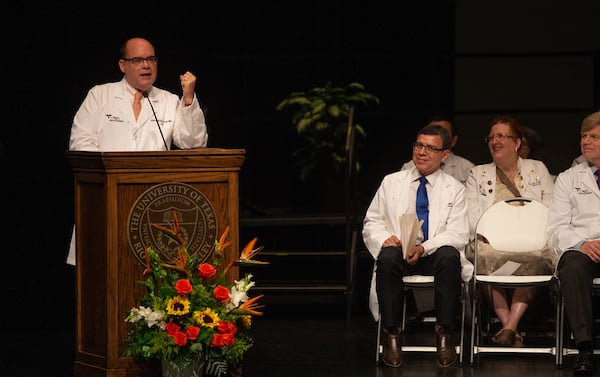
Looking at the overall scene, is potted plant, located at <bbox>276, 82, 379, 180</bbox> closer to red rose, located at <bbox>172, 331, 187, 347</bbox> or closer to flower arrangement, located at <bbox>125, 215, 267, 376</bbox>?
flower arrangement, located at <bbox>125, 215, 267, 376</bbox>

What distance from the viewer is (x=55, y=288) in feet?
27.1

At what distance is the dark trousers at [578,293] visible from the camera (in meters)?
5.91

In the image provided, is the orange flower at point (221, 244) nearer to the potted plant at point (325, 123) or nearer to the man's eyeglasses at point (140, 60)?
the man's eyeglasses at point (140, 60)

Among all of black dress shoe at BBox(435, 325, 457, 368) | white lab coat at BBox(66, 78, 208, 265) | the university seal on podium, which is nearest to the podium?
the university seal on podium

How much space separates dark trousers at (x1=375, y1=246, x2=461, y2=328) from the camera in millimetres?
6105

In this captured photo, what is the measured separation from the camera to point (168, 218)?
5.04 metres

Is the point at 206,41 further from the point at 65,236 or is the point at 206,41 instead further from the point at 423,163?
the point at 423,163

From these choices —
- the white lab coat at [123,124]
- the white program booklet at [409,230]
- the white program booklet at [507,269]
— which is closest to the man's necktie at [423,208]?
the white program booklet at [409,230]

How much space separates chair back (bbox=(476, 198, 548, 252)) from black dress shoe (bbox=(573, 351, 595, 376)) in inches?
30.4

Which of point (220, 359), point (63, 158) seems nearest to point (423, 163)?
point (220, 359)

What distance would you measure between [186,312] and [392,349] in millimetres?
1421

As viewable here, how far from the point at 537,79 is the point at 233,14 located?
2239 millimetres

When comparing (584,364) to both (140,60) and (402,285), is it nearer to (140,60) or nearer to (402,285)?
(402,285)

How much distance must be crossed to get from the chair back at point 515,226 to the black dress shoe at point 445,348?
648 millimetres
